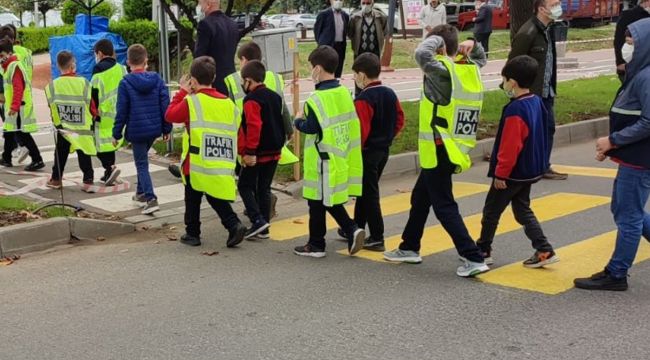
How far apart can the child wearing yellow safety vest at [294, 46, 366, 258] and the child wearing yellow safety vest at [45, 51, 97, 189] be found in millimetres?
3547

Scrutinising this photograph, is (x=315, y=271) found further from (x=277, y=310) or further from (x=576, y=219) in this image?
(x=576, y=219)

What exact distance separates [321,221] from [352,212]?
5.46 feet

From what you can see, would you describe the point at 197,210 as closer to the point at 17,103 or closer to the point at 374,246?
the point at 374,246

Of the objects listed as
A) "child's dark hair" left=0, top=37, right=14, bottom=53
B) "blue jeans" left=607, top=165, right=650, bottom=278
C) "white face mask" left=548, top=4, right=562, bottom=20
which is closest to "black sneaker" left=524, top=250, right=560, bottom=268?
"blue jeans" left=607, top=165, right=650, bottom=278

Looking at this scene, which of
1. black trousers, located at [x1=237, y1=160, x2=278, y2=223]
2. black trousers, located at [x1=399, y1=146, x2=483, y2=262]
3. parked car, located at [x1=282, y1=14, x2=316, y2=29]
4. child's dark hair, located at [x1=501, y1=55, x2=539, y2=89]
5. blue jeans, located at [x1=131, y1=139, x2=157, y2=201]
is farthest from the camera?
parked car, located at [x1=282, y1=14, x2=316, y2=29]

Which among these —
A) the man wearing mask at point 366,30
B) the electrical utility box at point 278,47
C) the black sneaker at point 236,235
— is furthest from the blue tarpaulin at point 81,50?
the black sneaker at point 236,235

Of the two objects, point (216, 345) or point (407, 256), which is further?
point (407, 256)

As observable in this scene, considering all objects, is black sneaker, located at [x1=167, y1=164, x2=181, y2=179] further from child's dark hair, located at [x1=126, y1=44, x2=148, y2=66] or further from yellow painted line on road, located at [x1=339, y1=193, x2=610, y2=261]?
yellow painted line on road, located at [x1=339, y1=193, x2=610, y2=261]

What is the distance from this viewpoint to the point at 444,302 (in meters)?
5.31

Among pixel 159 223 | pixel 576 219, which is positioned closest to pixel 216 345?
pixel 159 223

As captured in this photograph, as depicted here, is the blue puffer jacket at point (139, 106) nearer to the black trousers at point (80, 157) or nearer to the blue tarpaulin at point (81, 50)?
the black trousers at point (80, 157)

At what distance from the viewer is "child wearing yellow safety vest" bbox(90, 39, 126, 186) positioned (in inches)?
344

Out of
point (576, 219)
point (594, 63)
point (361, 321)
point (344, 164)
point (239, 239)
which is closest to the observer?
point (361, 321)

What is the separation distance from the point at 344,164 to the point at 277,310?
146 cm
